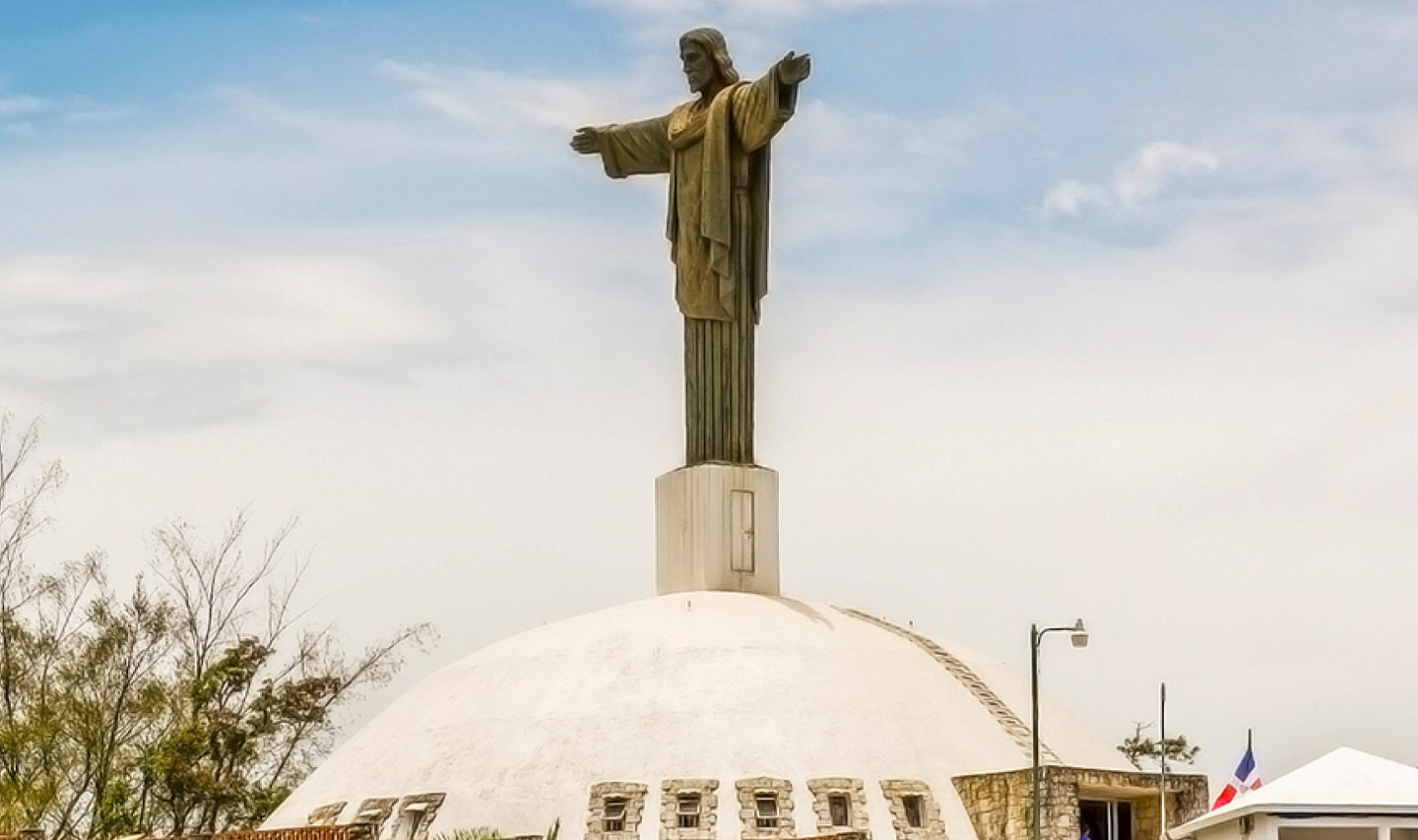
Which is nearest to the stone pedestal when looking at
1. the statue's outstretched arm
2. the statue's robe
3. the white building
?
the white building

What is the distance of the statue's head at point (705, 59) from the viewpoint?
4859 centimetres

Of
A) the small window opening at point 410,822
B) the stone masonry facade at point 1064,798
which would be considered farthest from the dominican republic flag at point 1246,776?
the small window opening at point 410,822

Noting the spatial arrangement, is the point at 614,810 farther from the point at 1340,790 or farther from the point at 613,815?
the point at 1340,790

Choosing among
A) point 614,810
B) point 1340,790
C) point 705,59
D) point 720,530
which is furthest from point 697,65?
point 1340,790

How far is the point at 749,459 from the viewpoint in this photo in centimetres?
4822

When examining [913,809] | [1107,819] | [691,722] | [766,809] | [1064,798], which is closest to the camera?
[766,809]

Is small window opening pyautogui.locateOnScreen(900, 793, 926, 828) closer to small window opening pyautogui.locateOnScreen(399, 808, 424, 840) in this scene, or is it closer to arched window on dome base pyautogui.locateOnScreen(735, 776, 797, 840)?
arched window on dome base pyautogui.locateOnScreen(735, 776, 797, 840)

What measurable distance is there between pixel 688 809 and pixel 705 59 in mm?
13990

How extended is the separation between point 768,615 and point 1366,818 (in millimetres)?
13414

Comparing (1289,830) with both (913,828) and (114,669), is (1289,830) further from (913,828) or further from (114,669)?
(114,669)

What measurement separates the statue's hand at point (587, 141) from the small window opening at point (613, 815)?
45.3 ft

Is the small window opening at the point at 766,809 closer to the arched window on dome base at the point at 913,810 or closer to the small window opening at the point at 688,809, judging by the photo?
the small window opening at the point at 688,809

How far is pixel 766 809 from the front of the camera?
41.2 meters

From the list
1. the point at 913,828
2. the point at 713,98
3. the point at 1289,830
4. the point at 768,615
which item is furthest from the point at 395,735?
the point at 1289,830
